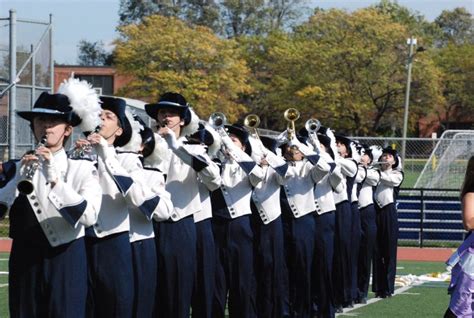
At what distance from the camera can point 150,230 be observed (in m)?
7.68

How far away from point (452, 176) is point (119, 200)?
17.4m

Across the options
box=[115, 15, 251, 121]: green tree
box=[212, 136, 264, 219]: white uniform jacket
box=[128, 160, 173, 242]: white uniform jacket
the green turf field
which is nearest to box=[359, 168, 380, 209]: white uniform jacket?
the green turf field

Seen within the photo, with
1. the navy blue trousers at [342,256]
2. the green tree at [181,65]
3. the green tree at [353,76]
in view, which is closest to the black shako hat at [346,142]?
the navy blue trousers at [342,256]

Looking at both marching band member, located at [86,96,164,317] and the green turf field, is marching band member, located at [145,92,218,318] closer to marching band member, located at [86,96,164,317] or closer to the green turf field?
marching band member, located at [86,96,164,317]

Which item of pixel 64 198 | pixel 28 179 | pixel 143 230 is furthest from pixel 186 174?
pixel 28 179

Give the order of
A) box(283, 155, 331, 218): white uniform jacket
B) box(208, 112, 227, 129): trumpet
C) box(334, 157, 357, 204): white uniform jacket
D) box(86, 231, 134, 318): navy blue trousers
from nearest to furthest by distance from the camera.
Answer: box(86, 231, 134, 318): navy blue trousers
box(208, 112, 227, 129): trumpet
box(283, 155, 331, 218): white uniform jacket
box(334, 157, 357, 204): white uniform jacket

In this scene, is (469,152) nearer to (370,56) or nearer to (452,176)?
(452,176)

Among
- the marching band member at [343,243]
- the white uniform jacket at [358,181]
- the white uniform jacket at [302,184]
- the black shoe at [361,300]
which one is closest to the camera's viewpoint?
the white uniform jacket at [302,184]

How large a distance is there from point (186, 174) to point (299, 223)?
109 inches

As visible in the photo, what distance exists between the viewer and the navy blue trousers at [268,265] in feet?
34.1

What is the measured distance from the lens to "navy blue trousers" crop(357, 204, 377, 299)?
13891mm

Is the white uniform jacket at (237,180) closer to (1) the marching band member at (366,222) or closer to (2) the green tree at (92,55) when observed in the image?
(1) the marching band member at (366,222)

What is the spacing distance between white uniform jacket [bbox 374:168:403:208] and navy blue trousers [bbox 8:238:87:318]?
8.76 m

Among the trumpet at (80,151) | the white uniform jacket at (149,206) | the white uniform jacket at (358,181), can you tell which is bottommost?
the white uniform jacket at (358,181)
